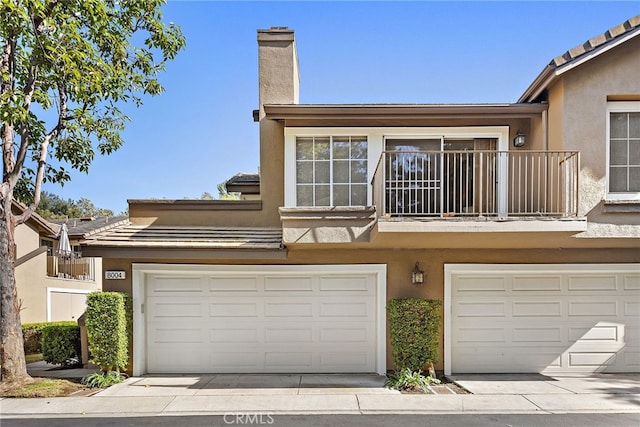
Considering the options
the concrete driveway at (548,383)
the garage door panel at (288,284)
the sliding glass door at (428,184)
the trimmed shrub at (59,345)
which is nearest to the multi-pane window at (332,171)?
the sliding glass door at (428,184)

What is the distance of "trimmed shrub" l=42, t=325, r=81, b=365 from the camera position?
29.6 feet

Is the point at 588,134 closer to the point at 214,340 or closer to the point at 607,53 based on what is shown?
the point at 607,53

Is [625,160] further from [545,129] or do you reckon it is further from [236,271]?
[236,271]

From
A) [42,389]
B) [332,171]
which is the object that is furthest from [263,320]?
[42,389]

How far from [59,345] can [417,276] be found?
27.8ft

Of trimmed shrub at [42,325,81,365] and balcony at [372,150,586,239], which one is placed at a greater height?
balcony at [372,150,586,239]

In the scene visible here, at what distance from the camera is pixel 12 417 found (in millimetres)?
5980

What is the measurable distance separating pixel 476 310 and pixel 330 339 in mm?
3231

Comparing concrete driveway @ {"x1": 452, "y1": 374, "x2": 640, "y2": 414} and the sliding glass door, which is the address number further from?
concrete driveway @ {"x1": 452, "y1": 374, "x2": 640, "y2": 414}

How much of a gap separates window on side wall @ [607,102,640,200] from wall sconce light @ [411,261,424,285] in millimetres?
3911

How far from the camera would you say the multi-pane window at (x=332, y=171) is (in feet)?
27.4

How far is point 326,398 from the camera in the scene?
21.8ft

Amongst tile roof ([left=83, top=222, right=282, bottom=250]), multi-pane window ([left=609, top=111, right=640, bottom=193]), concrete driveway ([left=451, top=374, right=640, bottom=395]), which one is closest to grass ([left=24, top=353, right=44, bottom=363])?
tile roof ([left=83, top=222, right=282, bottom=250])

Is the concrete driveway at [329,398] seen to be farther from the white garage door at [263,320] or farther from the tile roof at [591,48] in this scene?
the tile roof at [591,48]
